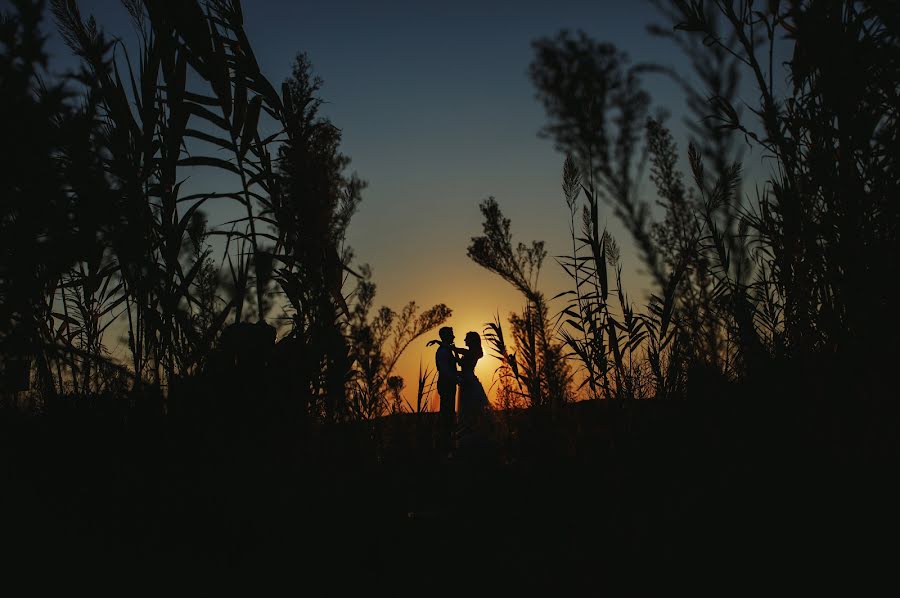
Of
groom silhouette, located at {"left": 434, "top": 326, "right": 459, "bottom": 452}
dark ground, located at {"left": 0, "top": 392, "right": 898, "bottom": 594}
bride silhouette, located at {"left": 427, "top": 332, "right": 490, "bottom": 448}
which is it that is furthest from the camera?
groom silhouette, located at {"left": 434, "top": 326, "right": 459, "bottom": 452}

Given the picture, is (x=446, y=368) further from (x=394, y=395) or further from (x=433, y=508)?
(x=433, y=508)

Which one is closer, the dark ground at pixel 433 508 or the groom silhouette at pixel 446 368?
the dark ground at pixel 433 508

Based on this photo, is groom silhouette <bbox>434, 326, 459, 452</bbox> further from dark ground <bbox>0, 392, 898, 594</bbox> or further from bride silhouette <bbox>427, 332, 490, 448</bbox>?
dark ground <bbox>0, 392, 898, 594</bbox>

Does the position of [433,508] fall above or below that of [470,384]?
below

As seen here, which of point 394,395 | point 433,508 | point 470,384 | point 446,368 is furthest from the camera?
point 446,368

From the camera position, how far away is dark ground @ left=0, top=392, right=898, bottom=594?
4.84 ft

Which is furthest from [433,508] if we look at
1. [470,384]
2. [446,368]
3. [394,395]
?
[446,368]

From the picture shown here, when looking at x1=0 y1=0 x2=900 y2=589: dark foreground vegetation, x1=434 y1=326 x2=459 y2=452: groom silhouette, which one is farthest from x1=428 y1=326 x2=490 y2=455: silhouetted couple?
x1=0 y1=0 x2=900 y2=589: dark foreground vegetation

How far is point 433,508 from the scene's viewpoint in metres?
2.45

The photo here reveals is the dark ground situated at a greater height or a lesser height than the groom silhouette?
lesser

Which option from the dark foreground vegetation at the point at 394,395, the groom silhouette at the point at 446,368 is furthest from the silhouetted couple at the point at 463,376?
the dark foreground vegetation at the point at 394,395

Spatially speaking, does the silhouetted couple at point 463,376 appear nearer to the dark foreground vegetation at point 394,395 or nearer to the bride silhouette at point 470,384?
the bride silhouette at point 470,384

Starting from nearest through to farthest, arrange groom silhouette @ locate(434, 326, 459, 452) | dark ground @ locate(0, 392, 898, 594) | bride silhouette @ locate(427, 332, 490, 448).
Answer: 1. dark ground @ locate(0, 392, 898, 594)
2. bride silhouette @ locate(427, 332, 490, 448)
3. groom silhouette @ locate(434, 326, 459, 452)

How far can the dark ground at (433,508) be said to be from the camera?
148 centimetres
